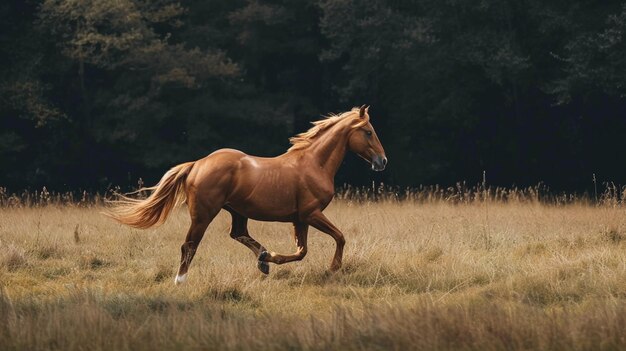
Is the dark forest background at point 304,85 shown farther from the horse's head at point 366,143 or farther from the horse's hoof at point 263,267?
the horse's hoof at point 263,267

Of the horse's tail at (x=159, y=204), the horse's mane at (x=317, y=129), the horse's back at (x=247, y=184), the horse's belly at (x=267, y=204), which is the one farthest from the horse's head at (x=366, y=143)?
the horse's tail at (x=159, y=204)

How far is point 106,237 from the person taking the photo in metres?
14.3

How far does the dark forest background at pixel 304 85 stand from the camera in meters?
27.0

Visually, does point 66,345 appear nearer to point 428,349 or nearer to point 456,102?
point 428,349

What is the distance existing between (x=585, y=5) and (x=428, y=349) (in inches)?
872

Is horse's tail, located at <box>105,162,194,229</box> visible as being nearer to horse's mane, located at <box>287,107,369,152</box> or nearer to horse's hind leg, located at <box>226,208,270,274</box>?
horse's hind leg, located at <box>226,208,270,274</box>

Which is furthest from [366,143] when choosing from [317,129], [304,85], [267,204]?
[304,85]

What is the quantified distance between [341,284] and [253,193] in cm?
142

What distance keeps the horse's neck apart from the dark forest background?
1496 centimetres

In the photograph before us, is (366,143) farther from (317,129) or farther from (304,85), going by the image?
(304,85)

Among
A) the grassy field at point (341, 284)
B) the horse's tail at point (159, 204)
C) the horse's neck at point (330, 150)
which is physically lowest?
the grassy field at point (341, 284)

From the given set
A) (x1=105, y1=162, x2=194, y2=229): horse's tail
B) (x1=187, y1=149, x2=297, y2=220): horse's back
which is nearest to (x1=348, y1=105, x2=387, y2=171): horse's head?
(x1=187, y1=149, x2=297, y2=220): horse's back

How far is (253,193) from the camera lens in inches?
433

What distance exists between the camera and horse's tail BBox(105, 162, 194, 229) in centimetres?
1106
